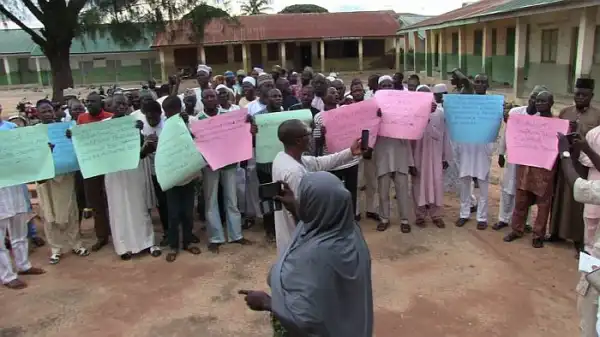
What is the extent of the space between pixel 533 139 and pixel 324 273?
388 cm

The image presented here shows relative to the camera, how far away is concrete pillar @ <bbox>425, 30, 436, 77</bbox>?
2994cm

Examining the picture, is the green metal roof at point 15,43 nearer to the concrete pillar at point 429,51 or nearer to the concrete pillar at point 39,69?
the concrete pillar at point 39,69

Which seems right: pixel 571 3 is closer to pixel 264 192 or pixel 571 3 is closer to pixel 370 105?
pixel 370 105

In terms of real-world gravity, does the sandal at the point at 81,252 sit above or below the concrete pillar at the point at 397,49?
below

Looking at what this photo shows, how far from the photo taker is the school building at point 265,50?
34094mm

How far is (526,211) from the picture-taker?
5.37 m

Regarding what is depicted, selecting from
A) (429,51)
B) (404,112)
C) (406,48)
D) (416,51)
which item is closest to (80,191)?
(404,112)

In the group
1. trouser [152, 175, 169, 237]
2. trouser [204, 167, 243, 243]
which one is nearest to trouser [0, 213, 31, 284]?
trouser [152, 175, 169, 237]

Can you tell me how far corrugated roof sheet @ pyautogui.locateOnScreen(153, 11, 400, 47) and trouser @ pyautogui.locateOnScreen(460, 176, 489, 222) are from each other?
1118 inches

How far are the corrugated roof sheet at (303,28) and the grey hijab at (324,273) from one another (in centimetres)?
3172

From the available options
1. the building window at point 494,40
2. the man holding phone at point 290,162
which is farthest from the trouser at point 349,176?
the building window at point 494,40

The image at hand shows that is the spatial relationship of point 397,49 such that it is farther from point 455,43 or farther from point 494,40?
point 494,40

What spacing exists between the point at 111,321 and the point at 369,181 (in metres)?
3.39

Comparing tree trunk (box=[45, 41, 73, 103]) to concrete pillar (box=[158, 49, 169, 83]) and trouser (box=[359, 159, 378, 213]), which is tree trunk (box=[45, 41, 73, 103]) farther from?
concrete pillar (box=[158, 49, 169, 83])
